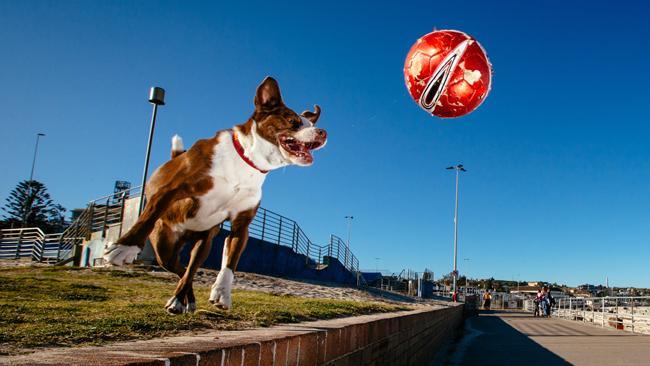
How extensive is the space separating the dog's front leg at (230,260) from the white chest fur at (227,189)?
10 cm

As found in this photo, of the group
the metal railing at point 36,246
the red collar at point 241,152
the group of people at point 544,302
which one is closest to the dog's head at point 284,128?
the red collar at point 241,152

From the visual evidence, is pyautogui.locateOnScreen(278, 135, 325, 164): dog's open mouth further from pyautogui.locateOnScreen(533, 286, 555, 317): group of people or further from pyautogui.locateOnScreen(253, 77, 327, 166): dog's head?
pyautogui.locateOnScreen(533, 286, 555, 317): group of people

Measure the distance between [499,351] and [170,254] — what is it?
10.9 m

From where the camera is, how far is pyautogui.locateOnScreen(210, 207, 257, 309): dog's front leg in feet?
8.37

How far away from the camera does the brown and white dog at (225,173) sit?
2303mm

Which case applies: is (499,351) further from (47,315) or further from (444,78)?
(47,315)

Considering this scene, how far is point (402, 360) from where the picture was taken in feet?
22.2

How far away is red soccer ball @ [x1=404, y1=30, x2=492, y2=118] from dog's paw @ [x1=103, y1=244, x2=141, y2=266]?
3.05 metres

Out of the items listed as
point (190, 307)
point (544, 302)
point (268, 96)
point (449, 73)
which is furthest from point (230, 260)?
point (544, 302)

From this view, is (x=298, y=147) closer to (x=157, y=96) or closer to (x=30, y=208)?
(x=157, y=96)

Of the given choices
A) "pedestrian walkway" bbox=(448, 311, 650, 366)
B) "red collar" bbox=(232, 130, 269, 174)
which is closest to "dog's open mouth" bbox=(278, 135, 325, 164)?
"red collar" bbox=(232, 130, 269, 174)

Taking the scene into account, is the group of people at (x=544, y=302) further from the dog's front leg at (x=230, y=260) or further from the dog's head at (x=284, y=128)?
the dog's head at (x=284, y=128)

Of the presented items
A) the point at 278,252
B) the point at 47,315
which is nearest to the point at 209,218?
the point at 47,315

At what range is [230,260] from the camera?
8.75ft
